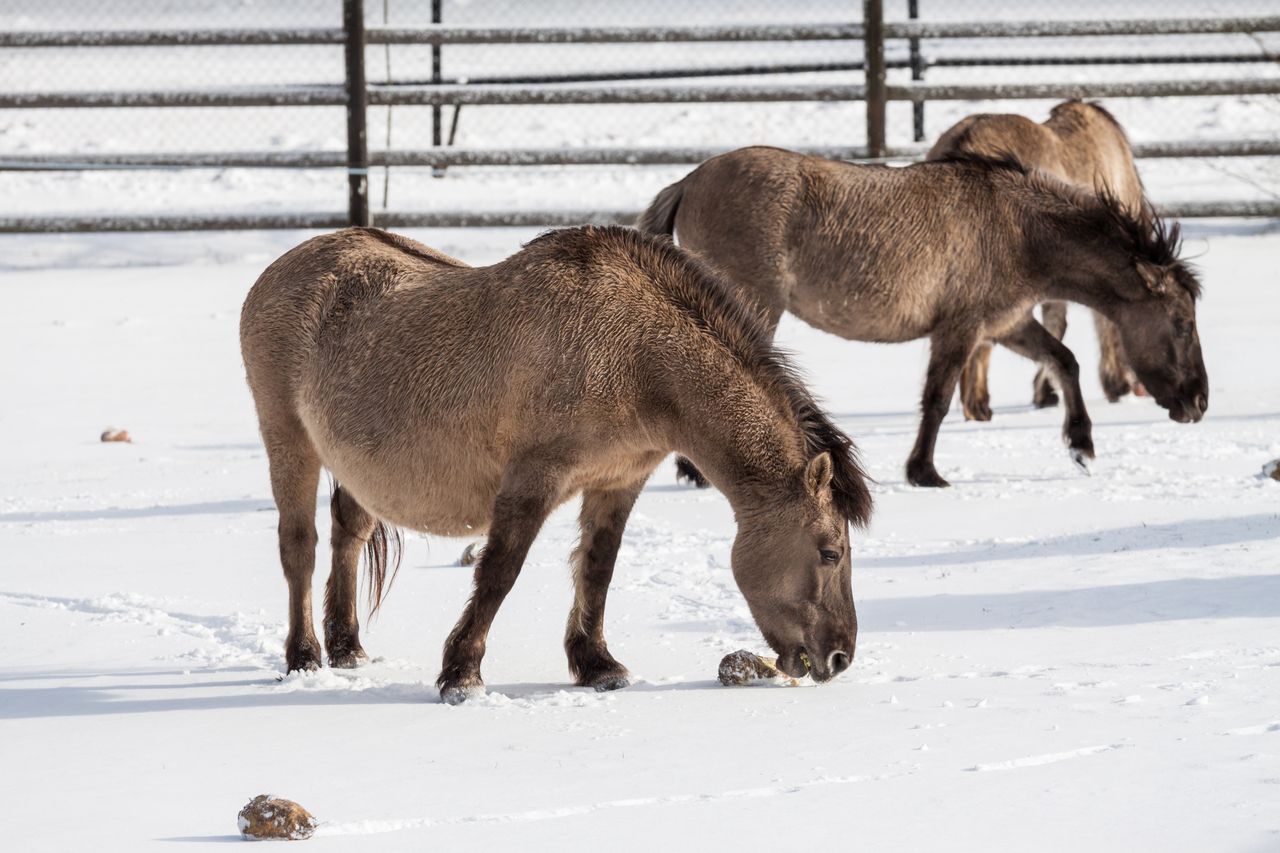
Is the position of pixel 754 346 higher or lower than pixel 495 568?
higher

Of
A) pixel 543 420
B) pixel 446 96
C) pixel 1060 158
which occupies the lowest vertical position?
pixel 543 420

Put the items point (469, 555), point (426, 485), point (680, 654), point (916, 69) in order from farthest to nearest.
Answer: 1. point (916, 69)
2. point (469, 555)
3. point (680, 654)
4. point (426, 485)

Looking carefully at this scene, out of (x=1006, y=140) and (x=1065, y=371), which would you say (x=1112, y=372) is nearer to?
(x=1006, y=140)

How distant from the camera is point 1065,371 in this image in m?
8.18

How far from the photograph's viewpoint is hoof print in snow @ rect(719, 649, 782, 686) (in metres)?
4.84

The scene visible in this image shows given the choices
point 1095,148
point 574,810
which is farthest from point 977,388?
point 574,810

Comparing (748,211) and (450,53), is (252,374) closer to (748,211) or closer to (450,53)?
(748,211)

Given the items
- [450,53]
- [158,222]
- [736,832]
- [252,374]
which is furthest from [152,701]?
[450,53]

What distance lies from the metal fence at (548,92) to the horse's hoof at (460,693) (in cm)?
860

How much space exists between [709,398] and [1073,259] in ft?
12.7

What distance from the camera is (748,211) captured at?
8.32 metres

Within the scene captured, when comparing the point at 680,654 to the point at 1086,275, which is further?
the point at 1086,275

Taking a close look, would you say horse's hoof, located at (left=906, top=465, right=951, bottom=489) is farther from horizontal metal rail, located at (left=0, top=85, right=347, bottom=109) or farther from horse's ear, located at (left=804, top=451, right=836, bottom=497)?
horizontal metal rail, located at (left=0, top=85, right=347, bottom=109)

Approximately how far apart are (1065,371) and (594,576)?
12.5ft
